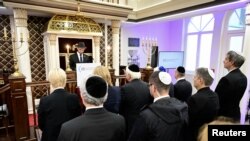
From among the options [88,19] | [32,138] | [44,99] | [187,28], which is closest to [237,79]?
[44,99]

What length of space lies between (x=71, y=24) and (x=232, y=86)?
181 inches

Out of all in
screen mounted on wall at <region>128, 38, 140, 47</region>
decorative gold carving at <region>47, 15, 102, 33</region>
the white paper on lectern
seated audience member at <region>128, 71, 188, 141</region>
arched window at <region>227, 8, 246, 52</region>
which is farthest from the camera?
screen mounted on wall at <region>128, 38, 140, 47</region>

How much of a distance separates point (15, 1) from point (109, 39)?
3.77 m

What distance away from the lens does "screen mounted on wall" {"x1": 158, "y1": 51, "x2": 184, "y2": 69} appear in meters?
6.42

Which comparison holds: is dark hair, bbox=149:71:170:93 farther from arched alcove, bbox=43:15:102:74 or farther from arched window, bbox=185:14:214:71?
arched window, bbox=185:14:214:71

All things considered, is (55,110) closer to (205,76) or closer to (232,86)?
(205,76)

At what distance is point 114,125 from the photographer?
4.04ft

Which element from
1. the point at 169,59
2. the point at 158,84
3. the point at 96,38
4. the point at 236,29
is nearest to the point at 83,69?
the point at 158,84

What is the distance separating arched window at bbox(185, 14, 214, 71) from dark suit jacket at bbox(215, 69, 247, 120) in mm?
5063

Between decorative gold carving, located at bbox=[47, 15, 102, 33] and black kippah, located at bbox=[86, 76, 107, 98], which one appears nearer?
black kippah, located at bbox=[86, 76, 107, 98]

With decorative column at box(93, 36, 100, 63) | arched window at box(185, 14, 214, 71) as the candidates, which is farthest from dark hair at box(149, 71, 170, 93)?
arched window at box(185, 14, 214, 71)

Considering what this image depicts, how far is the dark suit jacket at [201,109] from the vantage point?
5.83 ft

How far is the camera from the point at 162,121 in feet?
4.25

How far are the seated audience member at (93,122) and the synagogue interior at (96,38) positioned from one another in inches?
77.9
